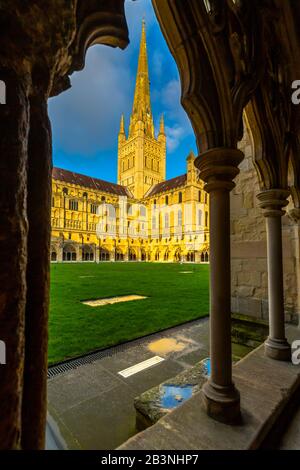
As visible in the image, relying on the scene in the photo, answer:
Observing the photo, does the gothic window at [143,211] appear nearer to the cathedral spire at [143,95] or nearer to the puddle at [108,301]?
the cathedral spire at [143,95]

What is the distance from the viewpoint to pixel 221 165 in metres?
1.48

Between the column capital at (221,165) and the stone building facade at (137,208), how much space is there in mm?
33849

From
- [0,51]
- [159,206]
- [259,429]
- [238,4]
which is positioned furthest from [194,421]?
[159,206]

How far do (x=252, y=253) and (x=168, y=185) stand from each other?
146 ft

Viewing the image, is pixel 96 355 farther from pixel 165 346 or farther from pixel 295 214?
pixel 295 214

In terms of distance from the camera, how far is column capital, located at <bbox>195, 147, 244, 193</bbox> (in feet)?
4.83

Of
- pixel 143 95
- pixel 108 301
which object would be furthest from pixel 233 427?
pixel 143 95

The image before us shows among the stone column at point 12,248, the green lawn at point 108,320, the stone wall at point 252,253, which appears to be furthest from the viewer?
the stone wall at point 252,253

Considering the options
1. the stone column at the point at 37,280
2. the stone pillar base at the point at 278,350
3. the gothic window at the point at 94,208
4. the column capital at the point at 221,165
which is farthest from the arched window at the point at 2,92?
the gothic window at the point at 94,208

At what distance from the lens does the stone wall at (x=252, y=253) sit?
312cm

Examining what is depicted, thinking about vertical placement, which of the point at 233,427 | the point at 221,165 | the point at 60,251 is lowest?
the point at 233,427

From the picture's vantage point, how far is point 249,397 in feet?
4.99

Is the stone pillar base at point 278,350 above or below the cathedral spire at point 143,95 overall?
below

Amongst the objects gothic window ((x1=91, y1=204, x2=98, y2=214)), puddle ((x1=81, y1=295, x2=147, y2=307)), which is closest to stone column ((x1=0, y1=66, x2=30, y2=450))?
puddle ((x1=81, y1=295, x2=147, y2=307))
